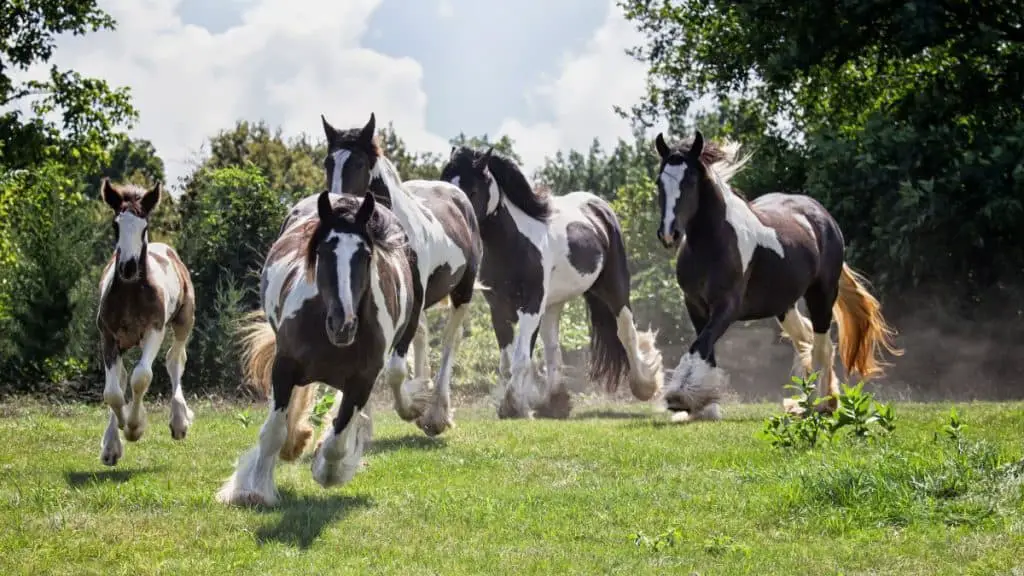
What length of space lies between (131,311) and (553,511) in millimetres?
4673

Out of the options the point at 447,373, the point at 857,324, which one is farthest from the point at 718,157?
the point at 447,373

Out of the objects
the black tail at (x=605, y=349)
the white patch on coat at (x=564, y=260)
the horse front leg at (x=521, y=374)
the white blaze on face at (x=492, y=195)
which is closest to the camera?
the horse front leg at (x=521, y=374)

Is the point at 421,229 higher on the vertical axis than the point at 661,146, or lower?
lower

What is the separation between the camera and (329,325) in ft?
23.6

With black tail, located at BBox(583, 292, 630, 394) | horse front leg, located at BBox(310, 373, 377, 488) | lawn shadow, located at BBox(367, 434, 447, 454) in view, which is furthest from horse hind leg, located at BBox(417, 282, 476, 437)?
black tail, located at BBox(583, 292, 630, 394)

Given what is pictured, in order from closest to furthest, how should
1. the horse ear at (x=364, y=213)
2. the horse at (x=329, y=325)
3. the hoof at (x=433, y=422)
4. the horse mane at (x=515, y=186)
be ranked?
the horse at (x=329, y=325) < the horse ear at (x=364, y=213) < the hoof at (x=433, y=422) < the horse mane at (x=515, y=186)

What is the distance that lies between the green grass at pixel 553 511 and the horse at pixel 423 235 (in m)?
0.71

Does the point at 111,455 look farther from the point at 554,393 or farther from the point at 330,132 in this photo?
the point at 554,393

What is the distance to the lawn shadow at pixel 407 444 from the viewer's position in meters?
10.5

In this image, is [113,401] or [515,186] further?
[515,186]

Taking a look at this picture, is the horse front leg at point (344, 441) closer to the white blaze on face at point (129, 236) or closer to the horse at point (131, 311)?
the horse at point (131, 311)

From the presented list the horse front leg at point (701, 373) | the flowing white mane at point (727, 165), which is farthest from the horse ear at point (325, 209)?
the flowing white mane at point (727, 165)

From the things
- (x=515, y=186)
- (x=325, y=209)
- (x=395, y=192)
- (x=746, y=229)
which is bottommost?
(x=325, y=209)

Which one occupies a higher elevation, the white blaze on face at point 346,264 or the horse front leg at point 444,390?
the white blaze on face at point 346,264
